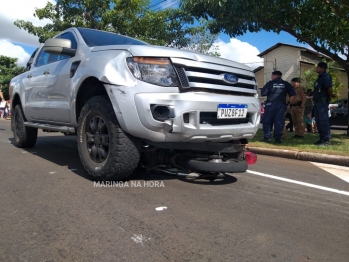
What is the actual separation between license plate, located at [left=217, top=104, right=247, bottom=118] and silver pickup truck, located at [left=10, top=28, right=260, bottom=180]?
10mm

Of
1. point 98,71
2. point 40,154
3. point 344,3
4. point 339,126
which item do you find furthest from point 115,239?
point 339,126

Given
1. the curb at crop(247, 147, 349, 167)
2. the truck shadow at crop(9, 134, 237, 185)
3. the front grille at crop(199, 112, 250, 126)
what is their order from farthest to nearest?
the curb at crop(247, 147, 349, 167) → the truck shadow at crop(9, 134, 237, 185) → the front grille at crop(199, 112, 250, 126)

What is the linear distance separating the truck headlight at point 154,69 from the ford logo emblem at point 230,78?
61 cm

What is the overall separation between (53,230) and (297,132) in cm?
757

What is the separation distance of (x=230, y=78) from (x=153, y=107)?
0.97m

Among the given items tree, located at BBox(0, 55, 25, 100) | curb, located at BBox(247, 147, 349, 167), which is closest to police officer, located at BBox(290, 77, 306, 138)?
curb, located at BBox(247, 147, 349, 167)

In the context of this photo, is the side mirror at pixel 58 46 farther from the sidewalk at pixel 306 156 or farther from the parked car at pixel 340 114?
the parked car at pixel 340 114

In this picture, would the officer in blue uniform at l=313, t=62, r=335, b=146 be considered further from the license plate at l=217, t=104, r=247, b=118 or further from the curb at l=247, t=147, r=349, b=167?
the license plate at l=217, t=104, r=247, b=118

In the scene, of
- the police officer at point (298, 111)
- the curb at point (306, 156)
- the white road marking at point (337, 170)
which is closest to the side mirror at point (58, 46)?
the curb at point (306, 156)

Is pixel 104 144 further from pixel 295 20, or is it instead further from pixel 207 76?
pixel 295 20

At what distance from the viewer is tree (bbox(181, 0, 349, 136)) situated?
764 cm

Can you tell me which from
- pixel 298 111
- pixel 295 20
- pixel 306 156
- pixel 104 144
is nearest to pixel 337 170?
pixel 306 156

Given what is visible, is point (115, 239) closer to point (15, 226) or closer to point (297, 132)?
point (15, 226)

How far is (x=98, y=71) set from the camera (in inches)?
136
